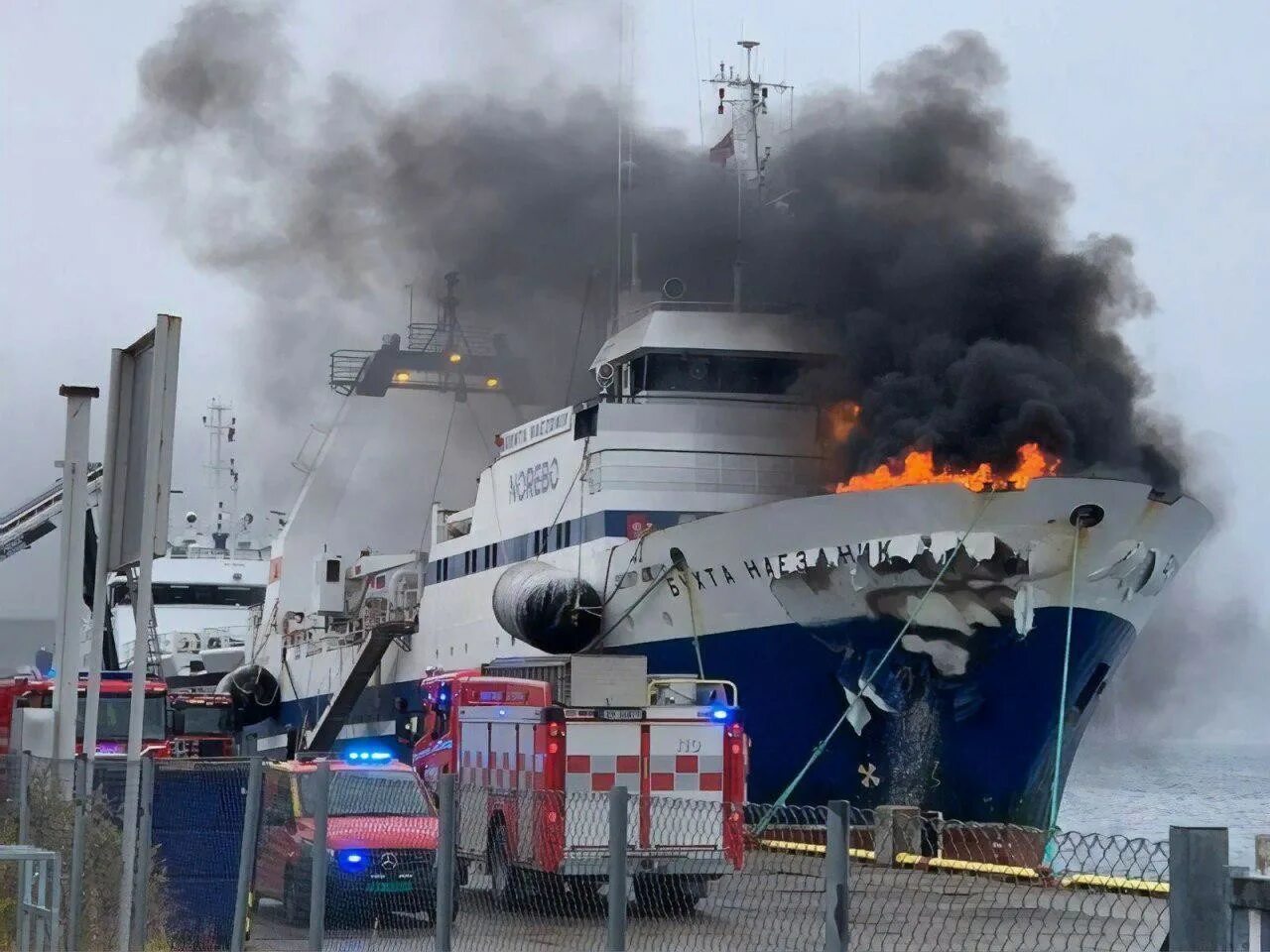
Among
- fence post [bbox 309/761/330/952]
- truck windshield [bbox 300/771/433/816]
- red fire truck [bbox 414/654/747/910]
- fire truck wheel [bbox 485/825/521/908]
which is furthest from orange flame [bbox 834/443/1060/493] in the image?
fence post [bbox 309/761/330/952]

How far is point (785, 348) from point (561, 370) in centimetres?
1226

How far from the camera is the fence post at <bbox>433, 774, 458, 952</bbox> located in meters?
8.66

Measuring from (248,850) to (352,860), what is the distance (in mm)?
3213

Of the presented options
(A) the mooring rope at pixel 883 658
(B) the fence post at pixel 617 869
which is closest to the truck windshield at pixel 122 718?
(A) the mooring rope at pixel 883 658

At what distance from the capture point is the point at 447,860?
8758 mm

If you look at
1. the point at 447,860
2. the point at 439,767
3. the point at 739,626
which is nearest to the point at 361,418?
the point at 739,626

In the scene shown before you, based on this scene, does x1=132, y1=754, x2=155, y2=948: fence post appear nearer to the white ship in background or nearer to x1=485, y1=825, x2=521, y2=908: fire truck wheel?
x1=485, y1=825, x2=521, y2=908: fire truck wheel

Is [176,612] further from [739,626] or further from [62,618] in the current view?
[62,618]

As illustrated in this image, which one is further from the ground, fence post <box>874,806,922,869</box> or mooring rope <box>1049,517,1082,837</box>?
mooring rope <box>1049,517,1082,837</box>

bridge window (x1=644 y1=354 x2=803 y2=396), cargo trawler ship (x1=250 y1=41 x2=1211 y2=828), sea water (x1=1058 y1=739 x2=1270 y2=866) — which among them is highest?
bridge window (x1=644 y1=354 x2=803 y2=396)

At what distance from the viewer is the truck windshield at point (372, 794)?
50.0 ft

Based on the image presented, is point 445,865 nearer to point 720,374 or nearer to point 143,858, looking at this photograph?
point 143,858

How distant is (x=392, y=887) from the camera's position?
12.4m

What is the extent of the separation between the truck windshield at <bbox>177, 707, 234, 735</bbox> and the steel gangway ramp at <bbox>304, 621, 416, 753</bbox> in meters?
4.38
